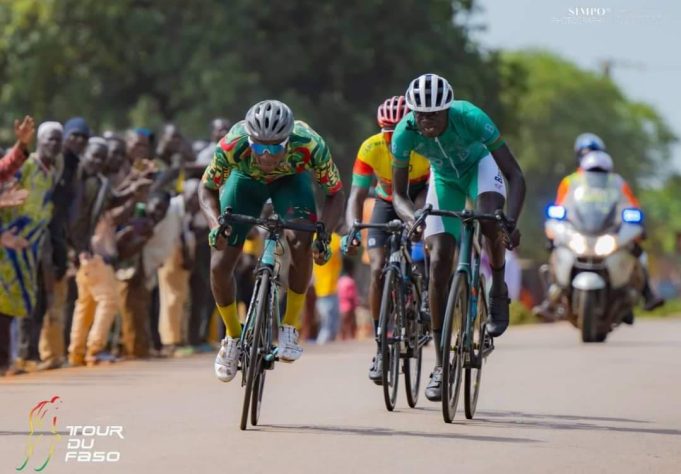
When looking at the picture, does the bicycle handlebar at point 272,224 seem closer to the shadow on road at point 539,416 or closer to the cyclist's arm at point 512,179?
the cyclist's arm at point 512,179

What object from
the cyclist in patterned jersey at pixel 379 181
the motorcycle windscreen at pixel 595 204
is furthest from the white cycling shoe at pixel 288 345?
the motorcycle windscreen at pixel 595 204

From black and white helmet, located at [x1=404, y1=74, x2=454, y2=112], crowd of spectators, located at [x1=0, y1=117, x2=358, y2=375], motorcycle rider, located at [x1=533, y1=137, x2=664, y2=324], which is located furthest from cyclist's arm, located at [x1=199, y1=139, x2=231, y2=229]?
motorcycle rider, located at [x1=533, y1=137, x2=664, y2=324]

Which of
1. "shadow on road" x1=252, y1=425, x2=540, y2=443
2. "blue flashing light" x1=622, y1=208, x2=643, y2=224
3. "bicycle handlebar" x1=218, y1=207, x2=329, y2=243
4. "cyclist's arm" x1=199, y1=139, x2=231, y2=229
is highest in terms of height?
"blue flashing light" x1=622, y1=208, x2=643, y2=224

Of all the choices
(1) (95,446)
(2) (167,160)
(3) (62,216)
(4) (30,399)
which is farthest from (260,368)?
(2) (167,160)

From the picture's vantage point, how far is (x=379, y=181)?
1424cm

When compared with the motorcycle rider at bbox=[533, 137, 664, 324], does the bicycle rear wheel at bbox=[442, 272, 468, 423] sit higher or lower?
lower

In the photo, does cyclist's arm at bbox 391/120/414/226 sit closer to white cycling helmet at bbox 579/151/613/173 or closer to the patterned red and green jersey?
the patterned red and green jersey

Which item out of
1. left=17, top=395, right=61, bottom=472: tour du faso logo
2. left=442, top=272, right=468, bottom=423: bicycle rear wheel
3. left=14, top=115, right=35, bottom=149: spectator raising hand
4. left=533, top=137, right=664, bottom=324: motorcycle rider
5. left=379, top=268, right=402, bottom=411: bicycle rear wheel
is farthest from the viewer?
left=533, top=137, right=664, bottom=324: motorcycle rider

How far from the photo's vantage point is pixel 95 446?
10.0 m

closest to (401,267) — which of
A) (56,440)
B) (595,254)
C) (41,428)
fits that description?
(41,428)

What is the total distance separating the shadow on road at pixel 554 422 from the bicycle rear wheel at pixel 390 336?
0.59 meters

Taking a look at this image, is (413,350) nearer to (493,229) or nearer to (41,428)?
(493,229)

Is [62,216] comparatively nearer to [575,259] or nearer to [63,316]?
[63,316]

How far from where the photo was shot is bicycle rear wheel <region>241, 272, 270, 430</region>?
10.8m
